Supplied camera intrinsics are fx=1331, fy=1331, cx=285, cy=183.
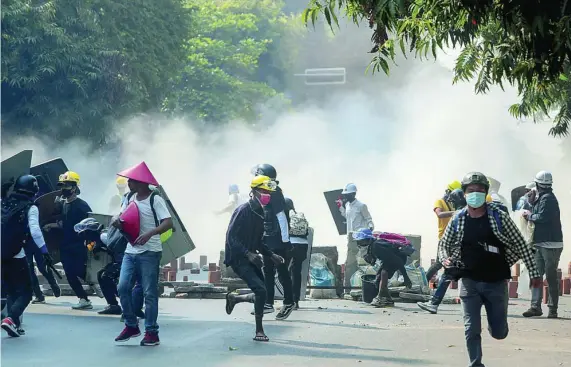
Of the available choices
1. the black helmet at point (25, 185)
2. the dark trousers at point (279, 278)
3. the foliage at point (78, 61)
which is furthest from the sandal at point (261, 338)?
the foliage at point (78, 61)

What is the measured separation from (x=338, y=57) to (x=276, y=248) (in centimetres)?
6427

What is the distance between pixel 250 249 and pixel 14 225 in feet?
6.89

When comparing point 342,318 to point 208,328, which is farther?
point 342,318

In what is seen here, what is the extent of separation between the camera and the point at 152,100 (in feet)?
121

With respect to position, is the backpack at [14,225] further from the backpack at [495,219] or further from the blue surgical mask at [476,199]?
the blue surgical mask at [476,199]

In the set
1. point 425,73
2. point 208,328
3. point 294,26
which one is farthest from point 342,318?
point 294,26

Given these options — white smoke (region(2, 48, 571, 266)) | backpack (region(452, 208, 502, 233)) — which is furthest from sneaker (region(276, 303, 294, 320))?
white smoke (region(2, 48, 571, 266))

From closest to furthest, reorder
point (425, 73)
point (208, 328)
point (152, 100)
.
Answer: point (208, 328) → point (152, 100) → point (425, 73)

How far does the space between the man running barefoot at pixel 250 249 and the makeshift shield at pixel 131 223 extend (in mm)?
887

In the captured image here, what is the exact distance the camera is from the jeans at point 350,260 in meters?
18.1

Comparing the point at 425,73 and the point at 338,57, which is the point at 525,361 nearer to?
the point at 425,73

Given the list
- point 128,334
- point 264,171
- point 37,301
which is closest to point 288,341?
point 128,334

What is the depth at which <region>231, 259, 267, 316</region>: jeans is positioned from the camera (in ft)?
37.9

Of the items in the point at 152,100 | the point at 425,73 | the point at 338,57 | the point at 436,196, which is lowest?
the point at 436,196
